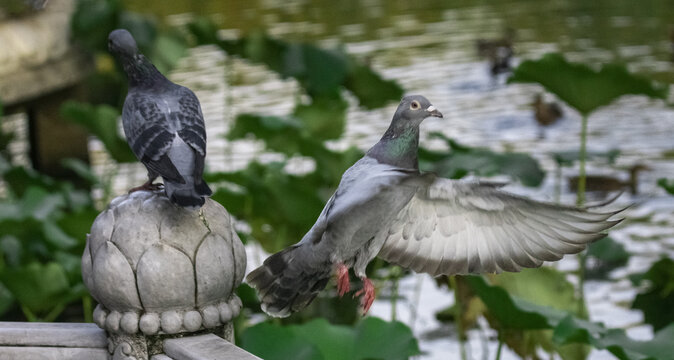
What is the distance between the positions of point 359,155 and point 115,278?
2.46 m

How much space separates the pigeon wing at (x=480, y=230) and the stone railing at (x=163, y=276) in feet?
1.03

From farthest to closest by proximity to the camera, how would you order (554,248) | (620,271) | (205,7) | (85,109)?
(205,7) → (620,271) → (85,109) → (554,248)

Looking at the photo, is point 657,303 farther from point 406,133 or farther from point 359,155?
point 406,133

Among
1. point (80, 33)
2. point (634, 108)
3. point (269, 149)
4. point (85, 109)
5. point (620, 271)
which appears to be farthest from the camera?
point (634, 108)

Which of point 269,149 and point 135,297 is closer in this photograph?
point 135,297

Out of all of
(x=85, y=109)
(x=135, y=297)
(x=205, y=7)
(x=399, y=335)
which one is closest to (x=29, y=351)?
(x=135, y=297)

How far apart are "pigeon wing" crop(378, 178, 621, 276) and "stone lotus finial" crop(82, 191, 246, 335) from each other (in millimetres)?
316

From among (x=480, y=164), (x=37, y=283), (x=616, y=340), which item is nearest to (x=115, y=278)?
(x=616, y=340)

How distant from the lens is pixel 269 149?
488 cm

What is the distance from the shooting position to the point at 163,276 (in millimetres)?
1914

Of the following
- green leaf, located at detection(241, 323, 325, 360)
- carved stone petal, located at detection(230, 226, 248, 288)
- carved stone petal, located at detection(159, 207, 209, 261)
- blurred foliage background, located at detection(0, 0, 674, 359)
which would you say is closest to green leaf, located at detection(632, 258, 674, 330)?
blurred foliage background, located at detection(0, 0, 674, 359)

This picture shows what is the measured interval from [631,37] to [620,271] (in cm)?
575

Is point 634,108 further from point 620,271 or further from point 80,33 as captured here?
point 80,33

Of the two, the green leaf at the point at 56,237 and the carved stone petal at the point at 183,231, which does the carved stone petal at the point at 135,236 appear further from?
the green leaf at the point at 56,237
